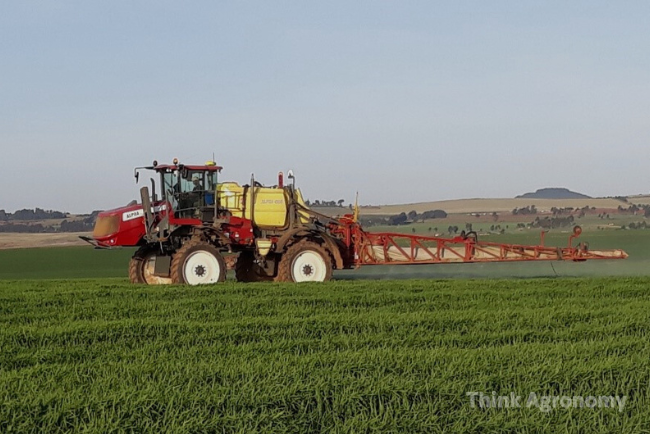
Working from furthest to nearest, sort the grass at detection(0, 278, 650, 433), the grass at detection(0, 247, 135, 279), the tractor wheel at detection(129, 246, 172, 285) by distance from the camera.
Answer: the grass at detection(0, 247, 135, 279) < the tractor wheel at detection(129, 246, 172, 285) < the grass at detection(0, 278, 650, 433)

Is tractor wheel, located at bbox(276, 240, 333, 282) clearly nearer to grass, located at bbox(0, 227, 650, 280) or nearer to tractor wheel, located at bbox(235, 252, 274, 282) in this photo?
tractor wheel, located at bbox(235, 252, 274, 282)

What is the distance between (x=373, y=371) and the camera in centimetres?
711

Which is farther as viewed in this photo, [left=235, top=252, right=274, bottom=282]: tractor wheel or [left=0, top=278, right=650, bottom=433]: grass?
[left=235, top=252, right=274, bottom=282]: tractor wheel

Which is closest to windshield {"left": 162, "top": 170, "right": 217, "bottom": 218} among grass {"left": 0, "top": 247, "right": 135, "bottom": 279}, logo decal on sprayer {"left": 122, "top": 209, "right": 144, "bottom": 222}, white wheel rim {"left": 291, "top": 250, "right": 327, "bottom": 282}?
logo decal on sprayer {"left": 122, "top": 209, "right": 144, "bottom": 222}

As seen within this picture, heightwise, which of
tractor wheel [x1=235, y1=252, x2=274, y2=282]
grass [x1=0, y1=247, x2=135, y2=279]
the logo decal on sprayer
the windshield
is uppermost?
the windshield

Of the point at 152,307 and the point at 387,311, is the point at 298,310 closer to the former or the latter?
the point at 387,311

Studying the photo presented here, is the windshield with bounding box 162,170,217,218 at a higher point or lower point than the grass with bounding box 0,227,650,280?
higher

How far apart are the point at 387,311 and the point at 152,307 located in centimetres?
312

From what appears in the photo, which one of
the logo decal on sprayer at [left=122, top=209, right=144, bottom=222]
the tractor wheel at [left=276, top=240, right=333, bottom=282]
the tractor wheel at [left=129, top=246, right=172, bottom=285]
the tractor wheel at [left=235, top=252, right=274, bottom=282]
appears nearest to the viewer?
the tractor wheel at [left=276, top=240, right=333, bottom=282]

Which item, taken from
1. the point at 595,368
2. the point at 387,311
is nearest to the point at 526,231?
the point at 387,311

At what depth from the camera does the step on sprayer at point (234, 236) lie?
15.9 metres

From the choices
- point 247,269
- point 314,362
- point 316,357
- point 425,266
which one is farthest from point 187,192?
point 425,266

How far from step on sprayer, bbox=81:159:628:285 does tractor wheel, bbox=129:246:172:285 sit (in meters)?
0.02

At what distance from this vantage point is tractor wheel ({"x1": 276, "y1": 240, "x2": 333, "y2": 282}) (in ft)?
52.1
